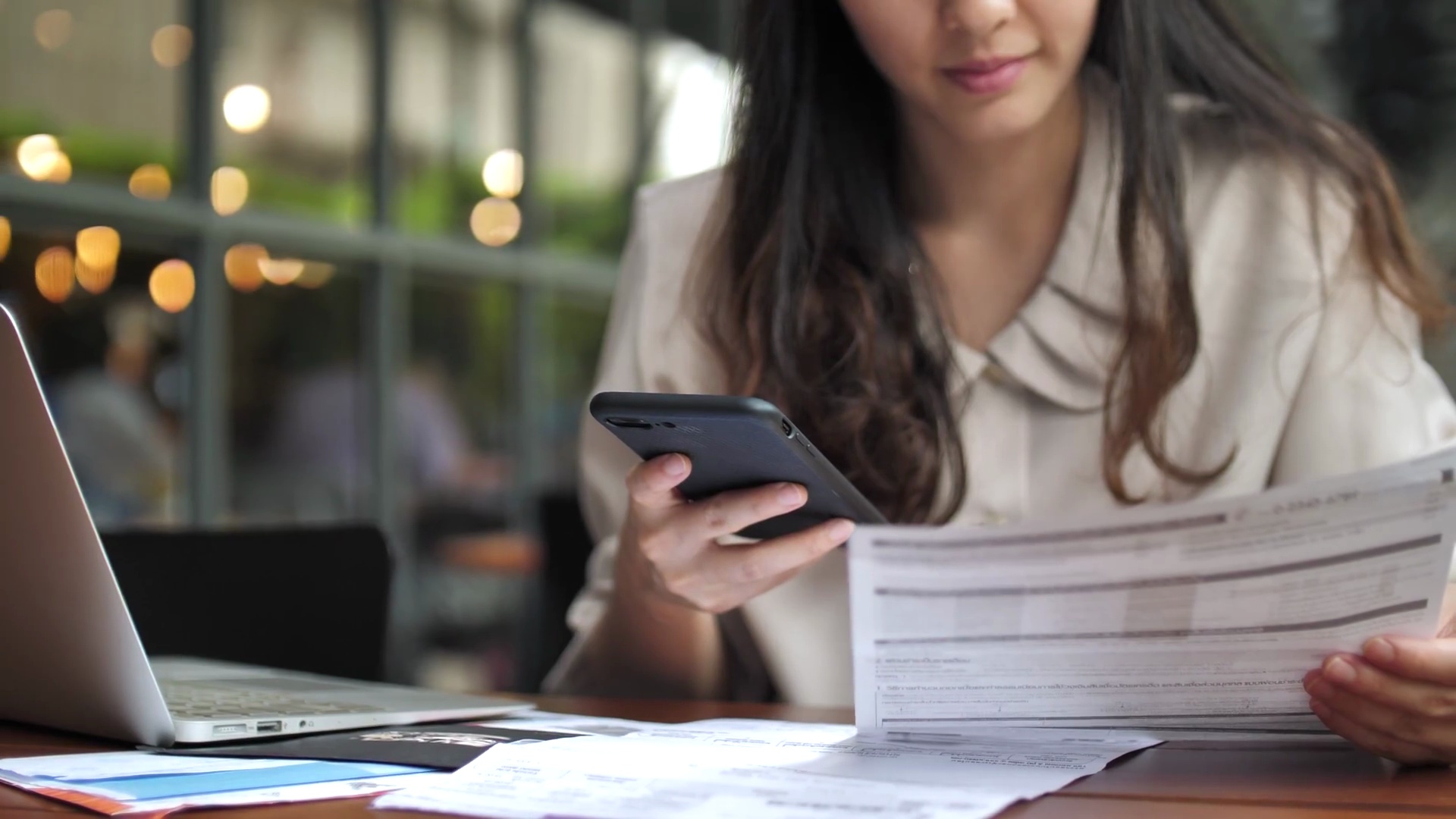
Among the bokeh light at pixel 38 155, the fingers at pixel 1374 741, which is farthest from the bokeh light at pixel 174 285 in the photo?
the fingers at pixel 1374 741

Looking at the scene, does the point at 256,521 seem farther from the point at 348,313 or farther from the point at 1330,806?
the point at 1330,806

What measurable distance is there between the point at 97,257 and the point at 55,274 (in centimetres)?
12

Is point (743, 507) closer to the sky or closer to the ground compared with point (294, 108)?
closer to the ground

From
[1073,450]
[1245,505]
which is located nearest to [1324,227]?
[1073,450]

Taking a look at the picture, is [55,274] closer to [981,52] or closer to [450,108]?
[450,108]

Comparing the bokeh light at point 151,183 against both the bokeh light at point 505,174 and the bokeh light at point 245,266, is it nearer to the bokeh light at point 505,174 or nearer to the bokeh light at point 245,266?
the bokeh light at point 245,266

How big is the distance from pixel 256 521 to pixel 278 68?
1253mm

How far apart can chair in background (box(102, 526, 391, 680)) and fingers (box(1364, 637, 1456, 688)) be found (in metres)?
1.08

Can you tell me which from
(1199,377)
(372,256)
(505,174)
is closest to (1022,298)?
(1199,377)

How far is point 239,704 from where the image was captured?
96cm

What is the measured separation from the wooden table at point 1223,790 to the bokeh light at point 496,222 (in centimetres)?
393

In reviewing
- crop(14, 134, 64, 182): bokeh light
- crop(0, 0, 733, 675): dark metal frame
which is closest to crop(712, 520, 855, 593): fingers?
crop(0, 0, 733, 675): dark metal frame

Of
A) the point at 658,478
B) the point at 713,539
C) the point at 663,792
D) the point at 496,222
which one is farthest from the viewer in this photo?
the point at 496,222

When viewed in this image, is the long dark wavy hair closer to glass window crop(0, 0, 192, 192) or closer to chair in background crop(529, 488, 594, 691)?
chair in background crop(529, 488, 594, 691)
